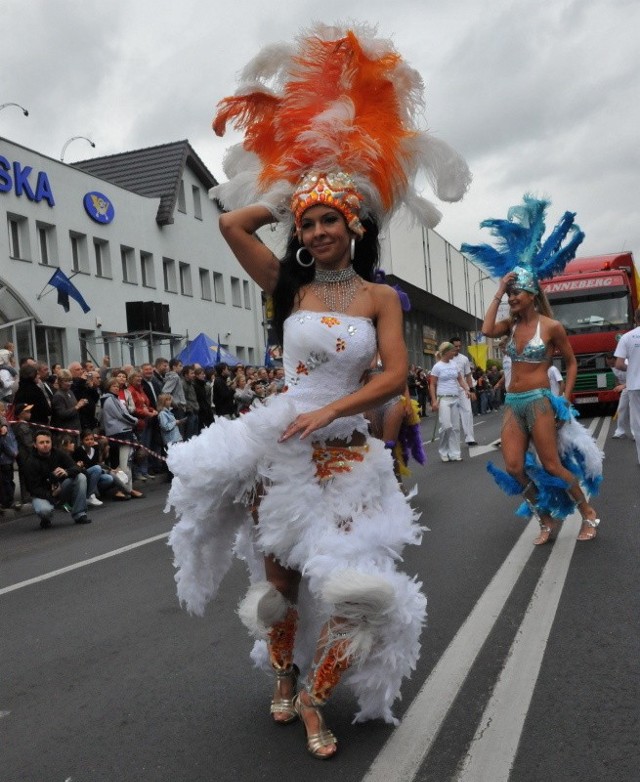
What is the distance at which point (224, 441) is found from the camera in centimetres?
342

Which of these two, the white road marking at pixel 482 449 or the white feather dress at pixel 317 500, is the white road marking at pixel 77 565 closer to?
the white feather dress at pixel 317 500

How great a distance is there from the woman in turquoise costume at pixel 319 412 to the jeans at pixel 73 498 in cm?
739

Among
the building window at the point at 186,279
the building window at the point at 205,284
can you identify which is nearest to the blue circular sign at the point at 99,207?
the building window at the point at 186,279

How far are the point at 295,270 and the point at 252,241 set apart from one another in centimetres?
20

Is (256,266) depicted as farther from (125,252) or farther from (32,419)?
(125,252)

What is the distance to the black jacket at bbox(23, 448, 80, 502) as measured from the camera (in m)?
10.8

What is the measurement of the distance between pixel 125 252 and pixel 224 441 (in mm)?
28263

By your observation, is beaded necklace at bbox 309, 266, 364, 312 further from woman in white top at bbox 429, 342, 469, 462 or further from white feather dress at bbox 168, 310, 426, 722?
woman in white top at bbox 429, 342, 469, 462

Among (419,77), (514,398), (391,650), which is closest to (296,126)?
(419,77)

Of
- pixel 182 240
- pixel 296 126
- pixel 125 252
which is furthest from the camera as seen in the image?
pixel 182 240

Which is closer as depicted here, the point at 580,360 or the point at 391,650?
the point at 391,650

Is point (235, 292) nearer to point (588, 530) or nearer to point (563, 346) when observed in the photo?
point (563, 346)

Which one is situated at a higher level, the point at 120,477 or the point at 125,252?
the point at 125,252

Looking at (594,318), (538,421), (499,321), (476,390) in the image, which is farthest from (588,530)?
(476,390)
